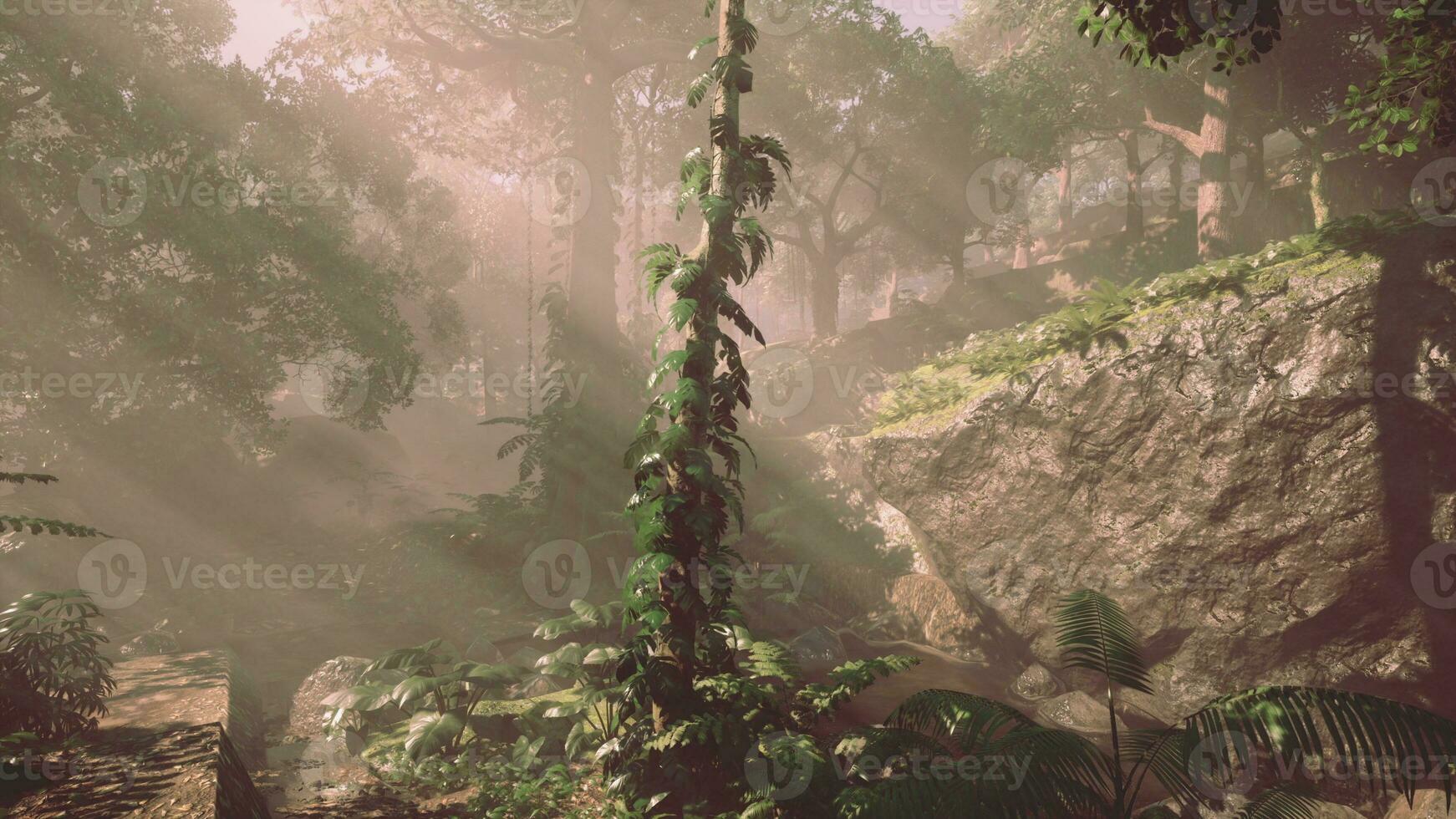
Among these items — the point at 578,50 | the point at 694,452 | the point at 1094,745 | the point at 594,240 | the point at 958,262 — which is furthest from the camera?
the point at 958,262

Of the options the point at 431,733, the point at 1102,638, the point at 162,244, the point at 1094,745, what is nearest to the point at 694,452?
the point at 1102,638

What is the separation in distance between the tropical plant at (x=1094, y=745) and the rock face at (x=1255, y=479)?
4305mm

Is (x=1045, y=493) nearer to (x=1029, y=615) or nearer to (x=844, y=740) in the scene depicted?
(x=1029, y=615)

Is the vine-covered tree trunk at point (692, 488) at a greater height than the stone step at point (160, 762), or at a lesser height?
greater

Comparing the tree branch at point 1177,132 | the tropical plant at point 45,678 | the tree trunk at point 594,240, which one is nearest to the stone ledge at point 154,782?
the tropical plant at point 45,678

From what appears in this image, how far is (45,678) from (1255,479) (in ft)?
40.3

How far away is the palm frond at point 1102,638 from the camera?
4547 millimetres

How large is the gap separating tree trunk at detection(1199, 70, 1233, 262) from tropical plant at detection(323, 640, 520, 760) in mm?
15258

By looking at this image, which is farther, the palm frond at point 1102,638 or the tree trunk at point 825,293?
the tree trunk at point 825,293

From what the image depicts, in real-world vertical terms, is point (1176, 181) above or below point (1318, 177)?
above

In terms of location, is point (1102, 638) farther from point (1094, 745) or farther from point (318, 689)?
point (318, 689)

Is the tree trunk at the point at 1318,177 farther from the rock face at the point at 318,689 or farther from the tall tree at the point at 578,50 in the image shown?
the rock face at the point at 318,689

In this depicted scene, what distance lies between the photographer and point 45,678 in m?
6.00

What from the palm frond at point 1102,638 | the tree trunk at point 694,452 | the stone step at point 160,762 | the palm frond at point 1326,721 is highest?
the tree trunk at point 694,452
